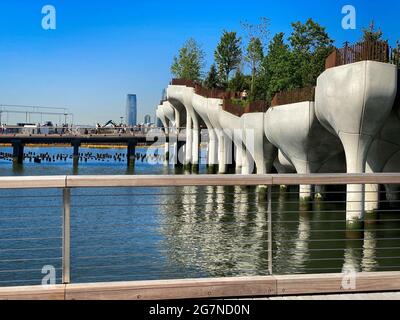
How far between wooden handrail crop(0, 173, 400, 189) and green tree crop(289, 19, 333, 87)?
51.9m

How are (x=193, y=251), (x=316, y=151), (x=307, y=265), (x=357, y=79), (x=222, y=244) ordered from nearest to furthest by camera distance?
(x=307, y=265) < (x=193, y=251) < (x=222, y=244) < (x=357, y=79) < (x=316, y=151)

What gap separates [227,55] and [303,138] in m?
51.5

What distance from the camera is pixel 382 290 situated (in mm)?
4789

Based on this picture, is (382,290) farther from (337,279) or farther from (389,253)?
(389,253)

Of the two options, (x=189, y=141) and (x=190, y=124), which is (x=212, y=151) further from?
(x=190, y=124)

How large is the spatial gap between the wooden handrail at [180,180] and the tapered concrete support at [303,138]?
856 inches

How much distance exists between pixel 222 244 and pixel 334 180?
40.1 ft

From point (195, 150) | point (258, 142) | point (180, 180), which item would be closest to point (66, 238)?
point (180, 180)

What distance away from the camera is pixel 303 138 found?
90.5 ft

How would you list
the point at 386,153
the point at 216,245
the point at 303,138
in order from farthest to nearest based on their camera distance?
the point at 303,138, the point at 386,153, the point at 216,245

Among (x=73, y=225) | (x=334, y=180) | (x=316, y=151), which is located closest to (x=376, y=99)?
(x=316, y=151)

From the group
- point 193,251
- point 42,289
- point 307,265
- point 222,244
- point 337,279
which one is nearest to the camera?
point 42,289

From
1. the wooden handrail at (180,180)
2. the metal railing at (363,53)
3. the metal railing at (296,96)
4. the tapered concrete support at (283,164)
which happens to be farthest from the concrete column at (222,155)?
the wooden handrail at (180,180)
